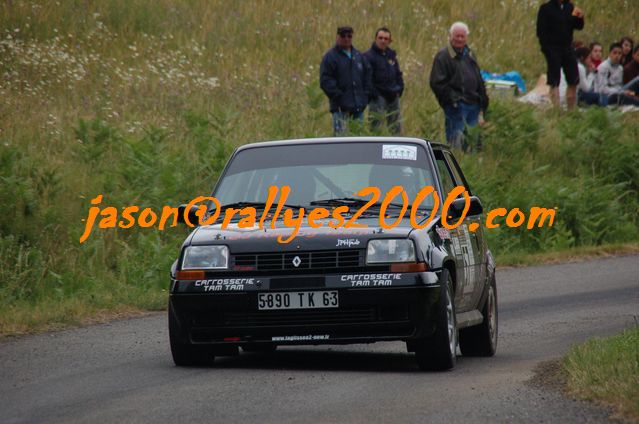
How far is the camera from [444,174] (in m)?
11.0

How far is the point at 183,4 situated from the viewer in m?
32.8

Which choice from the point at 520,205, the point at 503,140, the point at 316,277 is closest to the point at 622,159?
the point at 503,140

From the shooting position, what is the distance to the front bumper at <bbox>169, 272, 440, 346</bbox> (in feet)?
30.1

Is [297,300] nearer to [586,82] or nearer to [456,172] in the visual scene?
[456,172]

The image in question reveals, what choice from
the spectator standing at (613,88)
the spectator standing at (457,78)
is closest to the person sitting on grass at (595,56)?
the spectator standing at (613,88)

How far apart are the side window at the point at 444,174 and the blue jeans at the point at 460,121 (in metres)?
11.2

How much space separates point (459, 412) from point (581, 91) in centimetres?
2193

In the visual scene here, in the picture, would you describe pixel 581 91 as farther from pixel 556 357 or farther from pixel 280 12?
pixel 556 357

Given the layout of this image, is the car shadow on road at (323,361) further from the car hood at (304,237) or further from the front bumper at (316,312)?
the car hood at (304,237)

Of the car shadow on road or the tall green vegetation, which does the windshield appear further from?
the tall green vegetation

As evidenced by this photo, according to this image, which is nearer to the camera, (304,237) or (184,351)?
(304,237)

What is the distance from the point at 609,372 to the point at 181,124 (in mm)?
15006

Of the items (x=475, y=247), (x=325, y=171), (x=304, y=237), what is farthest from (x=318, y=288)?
(x=475, y=247)

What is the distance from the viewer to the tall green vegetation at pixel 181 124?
16.3 m
